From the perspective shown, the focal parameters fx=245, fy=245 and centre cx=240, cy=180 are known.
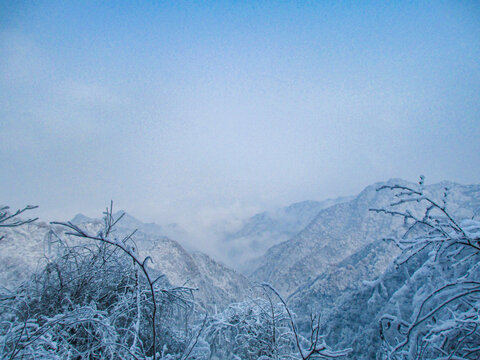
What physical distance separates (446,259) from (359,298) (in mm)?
27591

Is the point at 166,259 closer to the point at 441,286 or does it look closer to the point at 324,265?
the point at 441,286

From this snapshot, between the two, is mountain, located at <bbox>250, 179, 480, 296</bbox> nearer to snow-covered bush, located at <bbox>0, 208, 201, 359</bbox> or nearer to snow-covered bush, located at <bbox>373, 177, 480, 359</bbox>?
snow-covered bush, located at <bbox>0, 208, 201, 359</bbox>

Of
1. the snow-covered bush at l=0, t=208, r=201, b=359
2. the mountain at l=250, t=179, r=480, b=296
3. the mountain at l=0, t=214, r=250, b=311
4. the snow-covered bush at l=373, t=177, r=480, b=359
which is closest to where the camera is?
the snow-covered bush at l=373, t=177, r=480, b=359

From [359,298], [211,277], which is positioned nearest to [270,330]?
[359,298]

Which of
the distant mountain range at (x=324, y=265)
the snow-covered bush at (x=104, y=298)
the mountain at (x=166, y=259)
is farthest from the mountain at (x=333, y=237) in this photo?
the snow-covered bush at (x=104, y=298)

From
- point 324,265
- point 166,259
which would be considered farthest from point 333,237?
point 166,259

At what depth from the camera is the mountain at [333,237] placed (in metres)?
88.1

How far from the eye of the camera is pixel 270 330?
4.41 metres

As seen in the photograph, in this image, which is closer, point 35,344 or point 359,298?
point 35,344

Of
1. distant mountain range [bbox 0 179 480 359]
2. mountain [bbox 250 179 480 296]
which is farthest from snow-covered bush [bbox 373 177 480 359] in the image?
mountain [bbox 250 179 480 296]

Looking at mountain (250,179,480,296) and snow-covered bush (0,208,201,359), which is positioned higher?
snow-covered bush (0,208,201,359)

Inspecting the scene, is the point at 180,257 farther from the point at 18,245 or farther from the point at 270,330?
the point at 270,330

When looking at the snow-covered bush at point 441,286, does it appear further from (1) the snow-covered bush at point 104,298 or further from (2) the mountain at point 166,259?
(2) the mountain at point 166,259

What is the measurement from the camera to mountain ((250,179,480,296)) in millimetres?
88062
